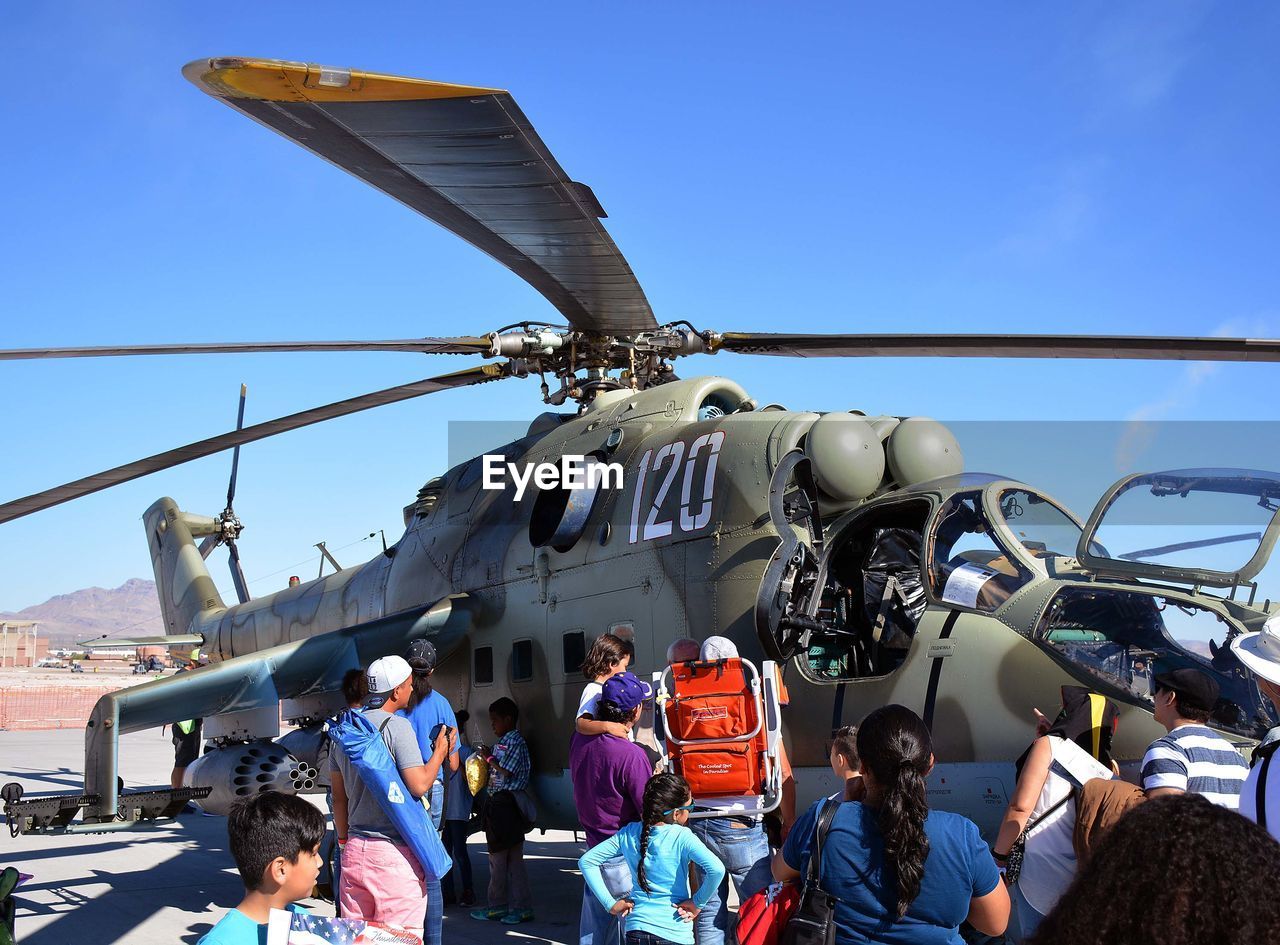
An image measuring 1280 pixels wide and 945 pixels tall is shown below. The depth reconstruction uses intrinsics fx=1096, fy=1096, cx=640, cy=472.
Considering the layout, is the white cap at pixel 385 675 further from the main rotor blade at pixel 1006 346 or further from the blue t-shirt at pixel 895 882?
the main rotor blade at pixel 1006 346

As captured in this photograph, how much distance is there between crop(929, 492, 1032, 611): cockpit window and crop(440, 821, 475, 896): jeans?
418 centimetres

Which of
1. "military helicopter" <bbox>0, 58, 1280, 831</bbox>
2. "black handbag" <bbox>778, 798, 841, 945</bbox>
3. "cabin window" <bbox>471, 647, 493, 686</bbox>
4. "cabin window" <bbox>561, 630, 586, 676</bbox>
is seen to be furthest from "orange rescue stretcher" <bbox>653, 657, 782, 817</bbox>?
"cabin window" <bbox>471, 647, 493, 686</bbox>

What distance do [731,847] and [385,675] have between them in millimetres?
1758

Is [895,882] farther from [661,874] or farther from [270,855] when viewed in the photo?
[661,874]

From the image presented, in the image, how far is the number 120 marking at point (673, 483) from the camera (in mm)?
7016

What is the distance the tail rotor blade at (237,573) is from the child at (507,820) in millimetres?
8384

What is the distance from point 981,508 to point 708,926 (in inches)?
101

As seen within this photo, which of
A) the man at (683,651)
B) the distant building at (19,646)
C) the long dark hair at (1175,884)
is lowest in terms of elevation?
the distant building at (19,646)

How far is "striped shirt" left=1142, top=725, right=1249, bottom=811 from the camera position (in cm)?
362

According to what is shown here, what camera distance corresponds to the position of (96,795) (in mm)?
7621

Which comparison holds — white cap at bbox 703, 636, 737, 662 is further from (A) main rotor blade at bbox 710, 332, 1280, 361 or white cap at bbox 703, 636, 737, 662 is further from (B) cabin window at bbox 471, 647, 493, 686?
(B) cabin window at bbox 471, 647, 493, 686

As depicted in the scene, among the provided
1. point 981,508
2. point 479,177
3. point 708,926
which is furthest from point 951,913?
point 479,177

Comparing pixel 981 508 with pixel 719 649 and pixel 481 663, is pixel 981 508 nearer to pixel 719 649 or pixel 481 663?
pixel 719 649

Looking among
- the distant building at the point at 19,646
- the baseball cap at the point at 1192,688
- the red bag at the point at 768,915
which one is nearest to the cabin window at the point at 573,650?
the baseball cap at the point at 1192,688
